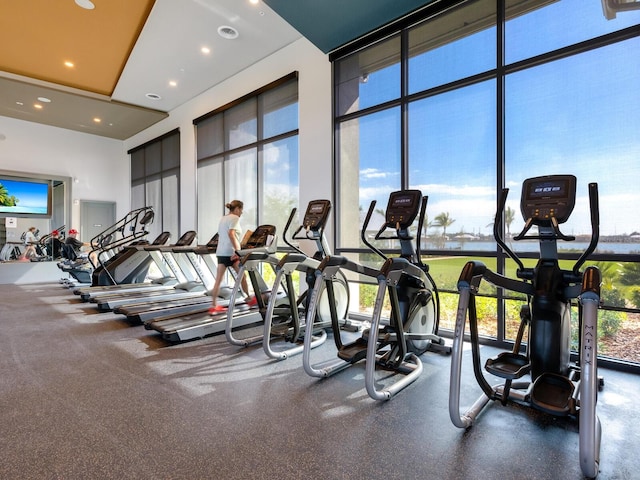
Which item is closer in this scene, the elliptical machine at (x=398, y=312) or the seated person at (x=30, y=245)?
the elliptical machine at (x=398, y=312)

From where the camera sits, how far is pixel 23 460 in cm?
184

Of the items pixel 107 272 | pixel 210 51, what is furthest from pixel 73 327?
pixel 210 51

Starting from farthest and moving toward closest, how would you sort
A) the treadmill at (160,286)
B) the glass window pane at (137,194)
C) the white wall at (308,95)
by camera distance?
the glass window pane at (137,194) < the treadmill at (160,286) < the white wall at (308,95)

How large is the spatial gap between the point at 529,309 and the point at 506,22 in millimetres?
3020

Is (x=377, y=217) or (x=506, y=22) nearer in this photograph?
(x=506, y=22)

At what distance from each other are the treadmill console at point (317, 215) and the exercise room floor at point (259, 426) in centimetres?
130

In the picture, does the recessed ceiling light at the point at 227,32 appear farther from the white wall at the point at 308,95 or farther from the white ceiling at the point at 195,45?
the white wall at the point at 308,95

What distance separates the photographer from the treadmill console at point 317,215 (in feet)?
12.1

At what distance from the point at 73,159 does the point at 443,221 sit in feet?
34.7

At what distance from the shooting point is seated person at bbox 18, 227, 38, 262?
368 inches

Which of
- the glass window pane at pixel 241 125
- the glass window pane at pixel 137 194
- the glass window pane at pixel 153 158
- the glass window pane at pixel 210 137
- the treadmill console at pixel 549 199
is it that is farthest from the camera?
the glass window pane at pixel 137 194

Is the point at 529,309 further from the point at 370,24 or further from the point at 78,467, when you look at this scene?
the point at 370,24

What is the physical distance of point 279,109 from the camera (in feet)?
20.3

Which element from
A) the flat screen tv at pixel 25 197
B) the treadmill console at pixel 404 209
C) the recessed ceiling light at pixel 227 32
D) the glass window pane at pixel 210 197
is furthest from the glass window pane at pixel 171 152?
the treadmill console at pixel 404 209
